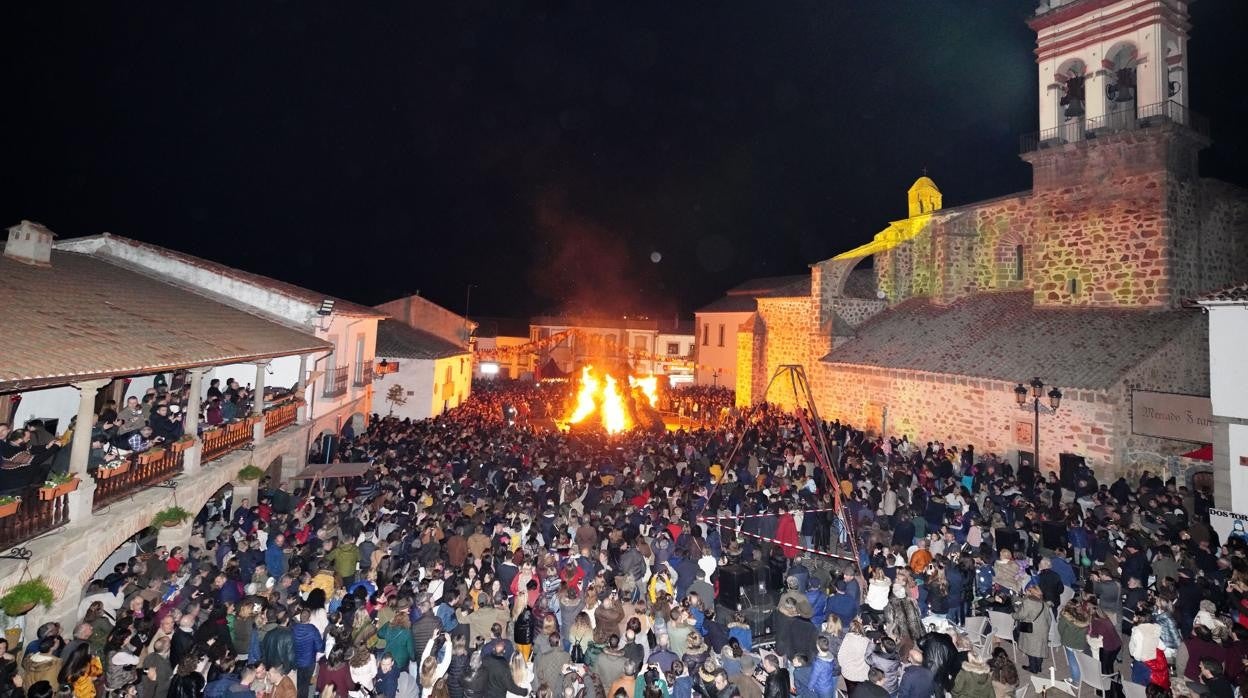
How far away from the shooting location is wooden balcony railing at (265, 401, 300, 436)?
49.1 ft

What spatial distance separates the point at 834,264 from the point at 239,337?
2347 cm

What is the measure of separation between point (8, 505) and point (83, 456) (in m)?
1.48

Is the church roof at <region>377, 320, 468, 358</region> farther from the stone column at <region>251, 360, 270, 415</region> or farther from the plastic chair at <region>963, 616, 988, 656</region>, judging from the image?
the plastic chair at <region>963, 616, 988, 656</region>

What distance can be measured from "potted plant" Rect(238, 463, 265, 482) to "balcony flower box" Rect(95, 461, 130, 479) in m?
3.43

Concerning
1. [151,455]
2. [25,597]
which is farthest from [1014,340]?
[25,597]

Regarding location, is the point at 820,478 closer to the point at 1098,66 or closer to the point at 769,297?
the point at 1098,66

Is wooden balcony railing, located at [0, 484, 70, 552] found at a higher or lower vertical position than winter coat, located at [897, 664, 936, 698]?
higher

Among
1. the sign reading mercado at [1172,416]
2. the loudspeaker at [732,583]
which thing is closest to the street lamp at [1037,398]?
the sign reading mercado at [1172,416]

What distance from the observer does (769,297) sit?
32094mm

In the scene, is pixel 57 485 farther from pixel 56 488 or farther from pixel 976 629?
pixel 976 629

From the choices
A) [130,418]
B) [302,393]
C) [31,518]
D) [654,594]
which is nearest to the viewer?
[31,518]

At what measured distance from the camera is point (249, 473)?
1307 centimetres

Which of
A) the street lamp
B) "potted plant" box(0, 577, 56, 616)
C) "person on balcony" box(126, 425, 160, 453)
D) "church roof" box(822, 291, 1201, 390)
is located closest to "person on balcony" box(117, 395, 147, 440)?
"person on balcony" box(126, 425, 160, 453)

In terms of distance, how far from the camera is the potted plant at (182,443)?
35.6ft
